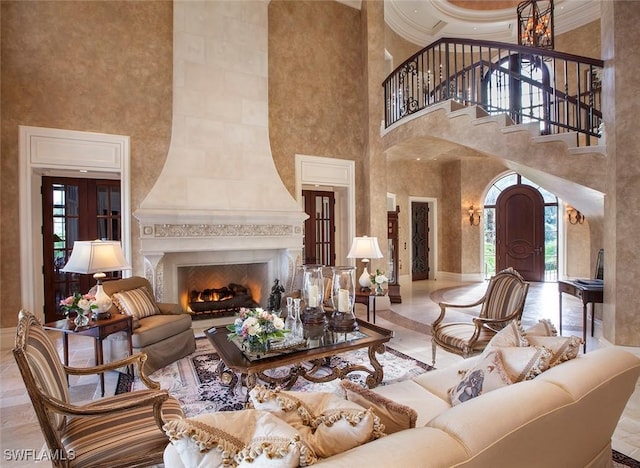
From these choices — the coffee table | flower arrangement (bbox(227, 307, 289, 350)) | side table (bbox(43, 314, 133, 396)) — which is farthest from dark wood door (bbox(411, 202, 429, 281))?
side table (bbox(43, 314, 133, 396))

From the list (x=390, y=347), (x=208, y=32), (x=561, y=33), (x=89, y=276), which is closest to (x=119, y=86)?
(x=208, y=32)

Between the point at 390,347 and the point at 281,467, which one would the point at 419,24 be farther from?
the point at 281,467

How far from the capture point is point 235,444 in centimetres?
94

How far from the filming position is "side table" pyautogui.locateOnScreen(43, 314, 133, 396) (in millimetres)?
2939

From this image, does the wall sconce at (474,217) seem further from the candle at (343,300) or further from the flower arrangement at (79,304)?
the flower arrangement at (79,304)

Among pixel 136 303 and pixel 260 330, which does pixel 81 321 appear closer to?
pixel 136 303

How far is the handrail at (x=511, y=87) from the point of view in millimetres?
4336

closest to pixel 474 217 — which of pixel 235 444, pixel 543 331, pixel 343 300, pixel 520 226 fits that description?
pixel 520 226

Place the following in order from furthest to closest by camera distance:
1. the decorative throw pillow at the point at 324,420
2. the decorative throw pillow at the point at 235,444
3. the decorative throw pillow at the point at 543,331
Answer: the decorative throw pillow at the point at 543,331
the decorative throw pillow at the point at 324,420
the decorative throw pillow at the point at 235,444

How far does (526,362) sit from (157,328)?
317cm

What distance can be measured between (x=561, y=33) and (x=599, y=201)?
5981 mm

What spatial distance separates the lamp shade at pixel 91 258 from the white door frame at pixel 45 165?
145 centimetres

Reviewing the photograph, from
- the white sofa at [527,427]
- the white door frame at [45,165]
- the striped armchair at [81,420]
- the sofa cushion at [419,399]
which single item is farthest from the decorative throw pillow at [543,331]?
the white door frame at [45,165]

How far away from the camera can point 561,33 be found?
8023 millimetres
